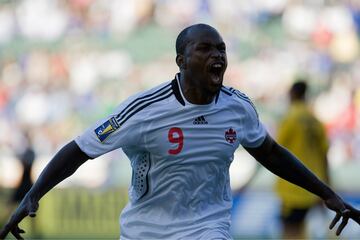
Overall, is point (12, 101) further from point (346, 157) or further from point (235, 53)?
point (346, 157)

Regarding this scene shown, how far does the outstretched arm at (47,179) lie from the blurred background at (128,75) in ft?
33.4

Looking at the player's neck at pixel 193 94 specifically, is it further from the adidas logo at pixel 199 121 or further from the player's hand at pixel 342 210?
the player's hand at pixel 342 210

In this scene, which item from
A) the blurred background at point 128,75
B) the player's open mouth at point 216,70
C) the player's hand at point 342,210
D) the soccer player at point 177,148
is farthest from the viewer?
the blurred background at point 128,75

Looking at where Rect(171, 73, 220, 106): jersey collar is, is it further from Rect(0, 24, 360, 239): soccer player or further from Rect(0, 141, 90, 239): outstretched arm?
Rect(0, 141, 90, 239): outstretched arm

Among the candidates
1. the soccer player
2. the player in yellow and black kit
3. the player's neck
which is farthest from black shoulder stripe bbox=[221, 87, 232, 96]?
the player in yellow and black kit

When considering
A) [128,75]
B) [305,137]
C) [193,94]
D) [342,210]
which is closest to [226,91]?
[193,94]

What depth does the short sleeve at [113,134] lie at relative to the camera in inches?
219

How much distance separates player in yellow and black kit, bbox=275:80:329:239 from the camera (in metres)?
11.4

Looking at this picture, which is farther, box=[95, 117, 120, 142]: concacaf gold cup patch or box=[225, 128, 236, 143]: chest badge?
box=[225, 128, 236, 143]: chest badge

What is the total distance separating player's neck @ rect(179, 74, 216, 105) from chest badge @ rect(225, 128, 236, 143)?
22 cm

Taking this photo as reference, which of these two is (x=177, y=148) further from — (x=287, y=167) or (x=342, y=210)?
(x=342, y=210)

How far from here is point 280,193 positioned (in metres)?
12.0

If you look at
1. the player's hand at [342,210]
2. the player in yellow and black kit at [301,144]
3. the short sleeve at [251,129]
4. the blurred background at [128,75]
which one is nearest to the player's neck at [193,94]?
the short sleeve at [251,129]

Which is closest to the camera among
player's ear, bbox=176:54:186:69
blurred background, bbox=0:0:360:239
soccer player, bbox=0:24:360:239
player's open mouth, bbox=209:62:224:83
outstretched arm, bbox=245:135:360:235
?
player's open mouth, bbox=209:62:224:83
